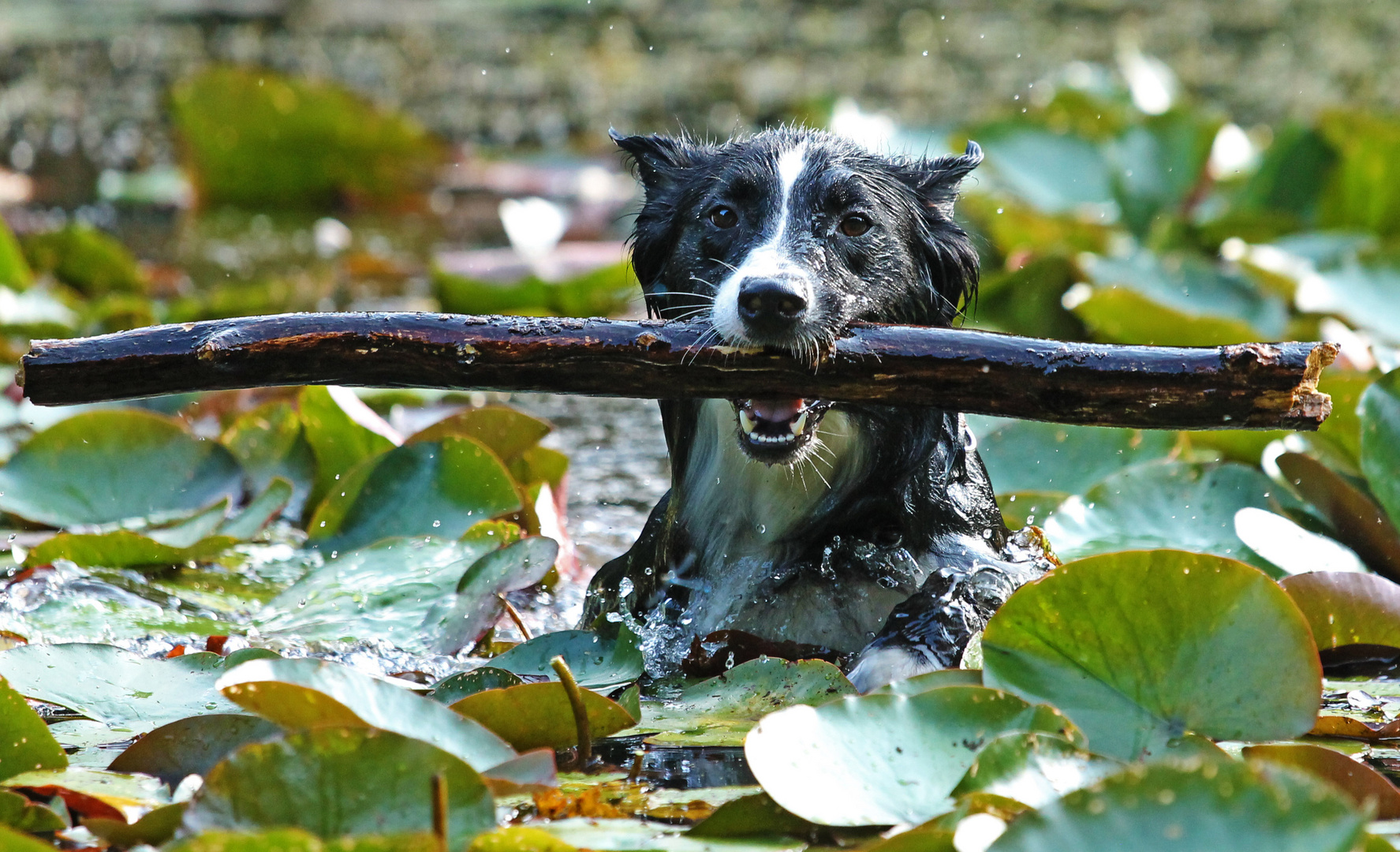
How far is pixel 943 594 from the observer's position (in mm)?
3387

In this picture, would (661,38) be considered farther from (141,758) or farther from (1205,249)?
(141,758)

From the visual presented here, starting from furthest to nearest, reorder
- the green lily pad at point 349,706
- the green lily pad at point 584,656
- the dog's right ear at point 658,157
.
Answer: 1. the dog's right ear at point 658,157
2. the green lily pad at point 584,656
3. the green lily pad at point 349,706

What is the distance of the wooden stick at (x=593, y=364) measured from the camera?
3.06 meters

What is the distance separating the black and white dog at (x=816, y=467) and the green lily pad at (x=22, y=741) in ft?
4.40

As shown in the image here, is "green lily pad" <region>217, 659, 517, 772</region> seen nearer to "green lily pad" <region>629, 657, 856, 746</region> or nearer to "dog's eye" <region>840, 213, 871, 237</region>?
"green lily pad" <region>629, 657, 856, 746</region>

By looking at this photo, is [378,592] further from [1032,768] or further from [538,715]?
[1032,768]

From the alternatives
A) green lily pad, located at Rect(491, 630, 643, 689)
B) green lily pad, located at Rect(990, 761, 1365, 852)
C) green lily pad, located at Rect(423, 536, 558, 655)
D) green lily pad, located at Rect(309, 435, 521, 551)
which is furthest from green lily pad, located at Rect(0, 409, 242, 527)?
green lily pad, located at Rect(990, 761, 1365, 852)

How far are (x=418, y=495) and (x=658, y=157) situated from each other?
1156mm

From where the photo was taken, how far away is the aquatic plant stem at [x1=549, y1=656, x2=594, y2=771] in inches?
103

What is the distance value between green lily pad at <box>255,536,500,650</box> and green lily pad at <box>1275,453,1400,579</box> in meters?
2.11

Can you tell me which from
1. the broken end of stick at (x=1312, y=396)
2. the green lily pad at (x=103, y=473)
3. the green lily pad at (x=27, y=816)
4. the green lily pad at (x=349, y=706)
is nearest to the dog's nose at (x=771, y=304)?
the broken end of stick at (x=1312, y=396)

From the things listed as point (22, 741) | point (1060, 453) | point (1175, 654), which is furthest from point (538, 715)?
point (1060, 453)

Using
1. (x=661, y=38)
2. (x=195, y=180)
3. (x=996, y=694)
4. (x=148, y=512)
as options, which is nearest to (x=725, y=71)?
(x=661, y=38)

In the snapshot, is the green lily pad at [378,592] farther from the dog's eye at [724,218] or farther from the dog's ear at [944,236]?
the dog's ear at [944,236]
